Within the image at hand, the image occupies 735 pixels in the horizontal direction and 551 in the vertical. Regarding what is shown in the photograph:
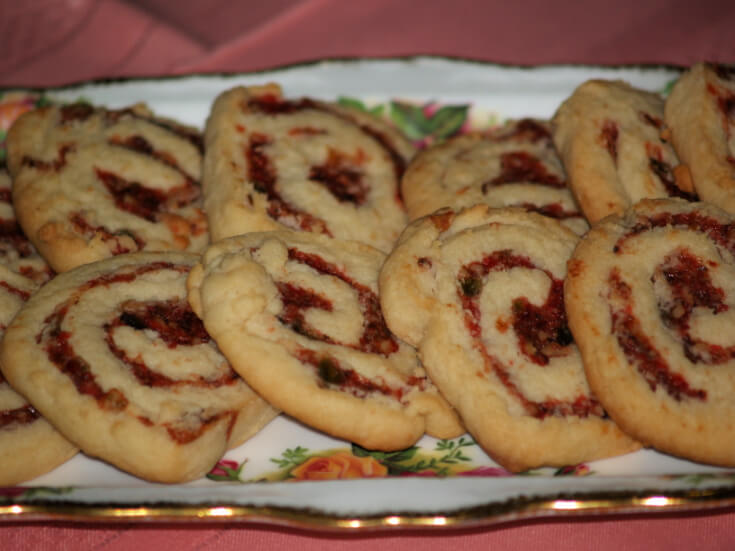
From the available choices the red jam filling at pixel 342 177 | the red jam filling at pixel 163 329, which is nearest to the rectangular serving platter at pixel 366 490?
the red jam filling at pixel 163 329

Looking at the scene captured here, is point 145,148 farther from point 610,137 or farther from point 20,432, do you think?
point 610,137

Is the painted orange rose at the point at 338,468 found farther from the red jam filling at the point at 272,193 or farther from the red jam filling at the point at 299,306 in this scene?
the red jam filling at the point at 272,193

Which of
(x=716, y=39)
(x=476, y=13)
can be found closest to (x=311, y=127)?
(x=476, y=13)

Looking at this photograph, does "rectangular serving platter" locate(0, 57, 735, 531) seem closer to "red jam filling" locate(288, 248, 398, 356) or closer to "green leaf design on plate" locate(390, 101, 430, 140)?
"red jam filling" locate(288, 248, 398, 356)

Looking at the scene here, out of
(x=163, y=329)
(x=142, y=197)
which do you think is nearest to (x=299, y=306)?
(x=163, y=329)

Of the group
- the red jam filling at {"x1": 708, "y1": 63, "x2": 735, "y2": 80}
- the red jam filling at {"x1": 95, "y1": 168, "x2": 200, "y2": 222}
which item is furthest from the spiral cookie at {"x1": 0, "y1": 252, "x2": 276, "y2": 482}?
the red jam filling at {"x1": 708, "y1": 63, "x2": 735, "y2": 80}
